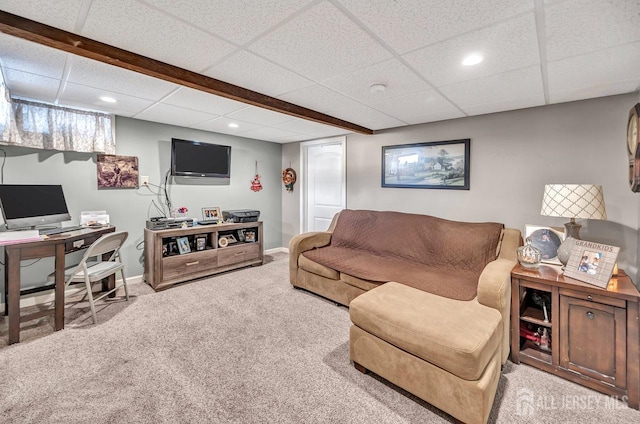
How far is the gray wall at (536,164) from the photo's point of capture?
230 cm

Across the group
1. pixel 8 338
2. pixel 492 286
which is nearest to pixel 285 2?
pixel 492 286

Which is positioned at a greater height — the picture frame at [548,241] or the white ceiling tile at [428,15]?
the white ceiling tile at [428,15]

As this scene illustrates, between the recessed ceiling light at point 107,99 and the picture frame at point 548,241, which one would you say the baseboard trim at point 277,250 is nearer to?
the recessed ceiling light at point 107,99

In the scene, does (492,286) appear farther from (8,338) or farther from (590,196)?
(8,338)

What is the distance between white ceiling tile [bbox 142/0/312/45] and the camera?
4.19 ft

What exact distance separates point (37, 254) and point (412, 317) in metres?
2.98

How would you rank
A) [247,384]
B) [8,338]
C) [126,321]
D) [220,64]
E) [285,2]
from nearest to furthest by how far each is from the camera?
1. [285,2]
2. [247,384]
3. [220,64]
4. [8,338]
5. [126,321]

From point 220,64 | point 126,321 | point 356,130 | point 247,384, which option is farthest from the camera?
point 356,130

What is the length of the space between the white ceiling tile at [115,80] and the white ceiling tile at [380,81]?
142 cm

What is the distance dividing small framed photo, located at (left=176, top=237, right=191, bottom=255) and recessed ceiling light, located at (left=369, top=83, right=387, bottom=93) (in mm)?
2879

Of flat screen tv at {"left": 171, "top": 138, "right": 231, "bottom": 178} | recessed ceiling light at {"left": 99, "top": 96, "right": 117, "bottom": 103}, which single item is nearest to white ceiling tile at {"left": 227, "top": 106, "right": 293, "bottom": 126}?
flat screen tv at {"left": 171, "top": 138, "right": 231, "bottom": 178}

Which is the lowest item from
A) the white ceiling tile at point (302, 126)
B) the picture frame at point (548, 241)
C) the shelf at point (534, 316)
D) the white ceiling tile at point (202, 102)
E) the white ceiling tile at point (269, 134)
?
the shelf at point (534, 316)

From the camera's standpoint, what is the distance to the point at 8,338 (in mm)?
2174

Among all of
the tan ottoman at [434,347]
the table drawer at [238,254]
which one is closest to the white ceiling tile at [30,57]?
the table drawer at [238,254]
